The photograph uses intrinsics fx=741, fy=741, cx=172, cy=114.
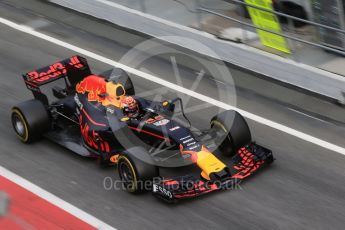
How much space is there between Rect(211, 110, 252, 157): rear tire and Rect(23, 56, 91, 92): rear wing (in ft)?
9.70

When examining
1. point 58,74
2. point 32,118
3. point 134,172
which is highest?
point 58,74

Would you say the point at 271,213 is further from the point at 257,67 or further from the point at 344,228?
the point at 257,67

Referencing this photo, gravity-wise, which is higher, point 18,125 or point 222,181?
point 222,181

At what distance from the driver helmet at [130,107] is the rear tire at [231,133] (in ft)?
4.41

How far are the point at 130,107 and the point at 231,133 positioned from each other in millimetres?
1688

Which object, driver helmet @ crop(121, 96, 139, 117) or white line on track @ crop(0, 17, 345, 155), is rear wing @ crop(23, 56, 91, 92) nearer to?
driver helmet @ crop(121, 96, 139, 117)

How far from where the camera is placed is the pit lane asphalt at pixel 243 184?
10.9 metres

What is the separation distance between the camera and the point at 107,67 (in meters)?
16.1

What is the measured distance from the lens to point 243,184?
11.6 m

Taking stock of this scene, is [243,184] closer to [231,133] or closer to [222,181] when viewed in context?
[222,181]

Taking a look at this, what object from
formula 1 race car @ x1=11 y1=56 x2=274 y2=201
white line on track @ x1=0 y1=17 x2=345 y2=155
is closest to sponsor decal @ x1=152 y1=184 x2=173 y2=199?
formula 1 race car @ x1=11 y1=56 x2=274 y2=201

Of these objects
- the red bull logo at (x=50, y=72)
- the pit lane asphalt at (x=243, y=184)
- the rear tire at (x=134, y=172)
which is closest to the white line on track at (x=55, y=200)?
the pit lane asphalt at (x=243, y=184)

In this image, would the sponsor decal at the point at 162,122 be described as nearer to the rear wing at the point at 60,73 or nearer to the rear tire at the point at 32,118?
the rear tire at the point at 32,118

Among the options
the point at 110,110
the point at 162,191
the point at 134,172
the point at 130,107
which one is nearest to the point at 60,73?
the point at 110,110
